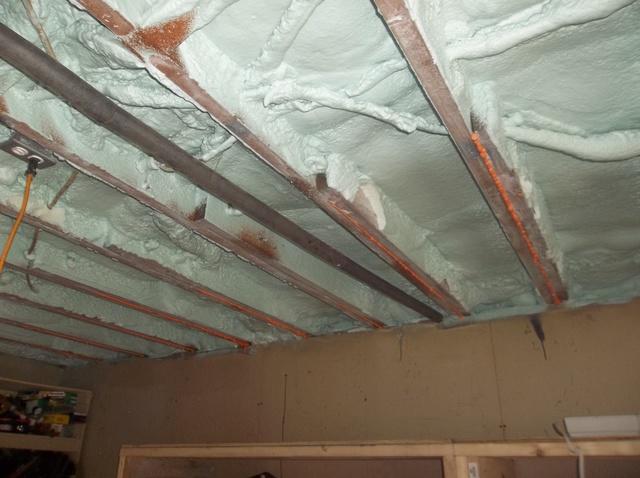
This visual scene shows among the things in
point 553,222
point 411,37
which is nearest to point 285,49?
point 411,37

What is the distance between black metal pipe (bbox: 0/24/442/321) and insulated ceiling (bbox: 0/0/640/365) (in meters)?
0.05

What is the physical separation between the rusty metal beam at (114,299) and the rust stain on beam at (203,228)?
71 cm

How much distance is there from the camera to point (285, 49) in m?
0.94

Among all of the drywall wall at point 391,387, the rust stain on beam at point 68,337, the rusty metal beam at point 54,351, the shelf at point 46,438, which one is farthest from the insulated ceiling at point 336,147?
the shelf at point 46,438

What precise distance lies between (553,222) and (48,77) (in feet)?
5.08

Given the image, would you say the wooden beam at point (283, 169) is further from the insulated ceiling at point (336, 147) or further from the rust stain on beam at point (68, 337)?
the rust stain on beam at point (68, 337)

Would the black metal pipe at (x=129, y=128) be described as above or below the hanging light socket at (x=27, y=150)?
below

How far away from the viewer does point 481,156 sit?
1.09 m

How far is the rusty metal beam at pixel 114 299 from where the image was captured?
5.74 feet

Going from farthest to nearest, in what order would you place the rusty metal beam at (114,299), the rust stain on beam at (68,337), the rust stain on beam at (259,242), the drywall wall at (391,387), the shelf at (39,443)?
the shelf at (39,443)
the rust stain on beam at (68,337)
the drywall wall at (391,387)
the rusty metal beam at (114,299)
the rust stain on beam at (259,242)

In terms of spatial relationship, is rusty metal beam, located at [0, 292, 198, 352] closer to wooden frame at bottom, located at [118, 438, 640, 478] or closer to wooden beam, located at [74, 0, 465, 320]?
wooden frame at bottom, located at [118, 438, 640, 478]

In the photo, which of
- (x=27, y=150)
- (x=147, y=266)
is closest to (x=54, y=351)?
(x=147, y=266)

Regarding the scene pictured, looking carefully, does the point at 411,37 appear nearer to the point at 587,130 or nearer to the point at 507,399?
the point at 587,130

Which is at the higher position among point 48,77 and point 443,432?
point 48,77
